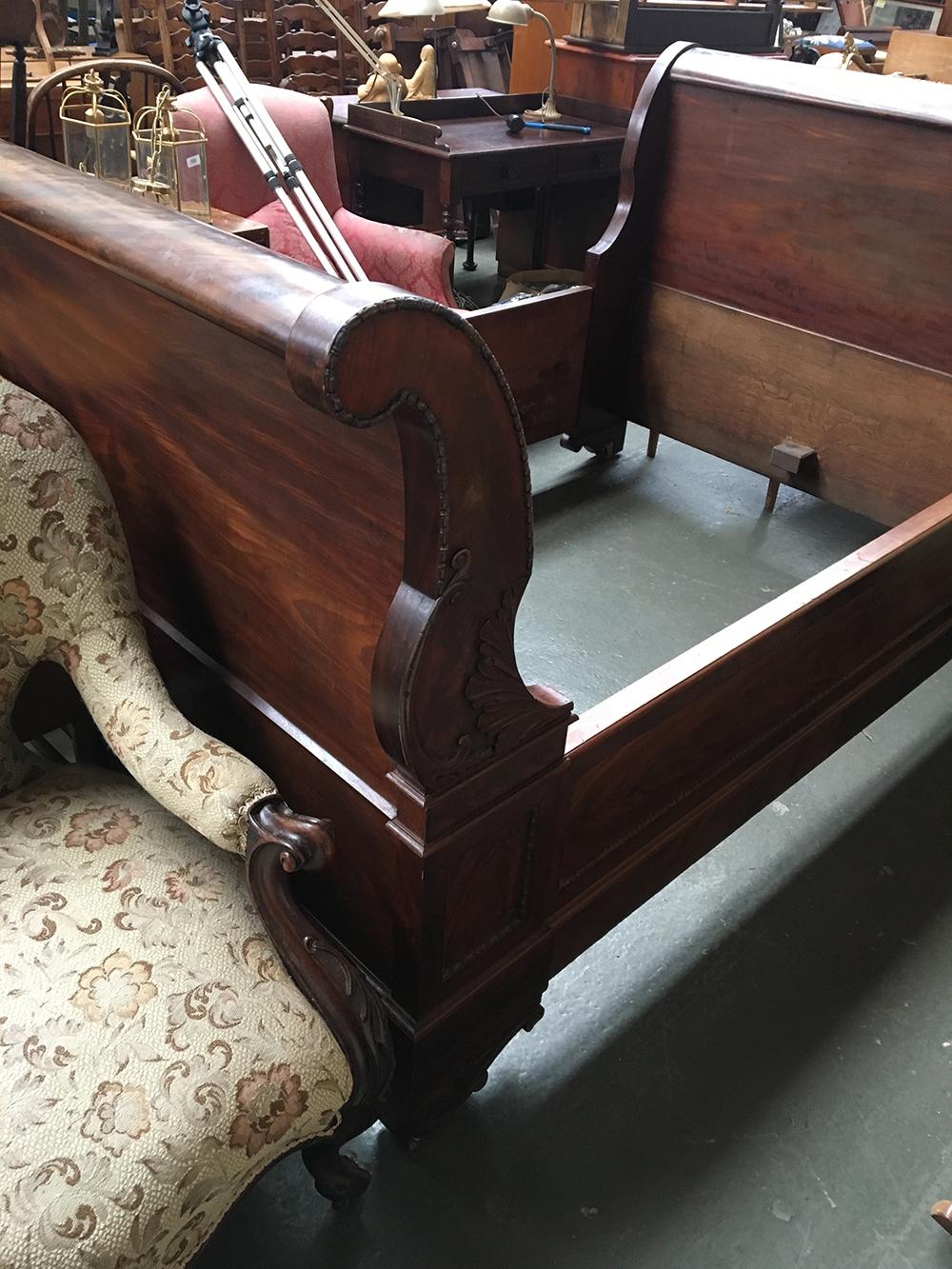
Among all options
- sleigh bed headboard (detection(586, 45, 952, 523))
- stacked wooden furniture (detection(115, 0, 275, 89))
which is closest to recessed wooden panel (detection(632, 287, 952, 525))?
sleigh bed headboard (detection(586, 45, 952, 523))

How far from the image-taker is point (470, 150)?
3.10m

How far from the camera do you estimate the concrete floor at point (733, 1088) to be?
1.17 metres

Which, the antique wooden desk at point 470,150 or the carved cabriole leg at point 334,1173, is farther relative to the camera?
the antique wooden desk at point 470,150

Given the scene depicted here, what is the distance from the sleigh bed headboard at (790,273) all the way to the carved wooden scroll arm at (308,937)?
1.59 metres

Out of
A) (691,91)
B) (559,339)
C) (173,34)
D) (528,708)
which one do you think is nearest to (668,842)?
(528,708)

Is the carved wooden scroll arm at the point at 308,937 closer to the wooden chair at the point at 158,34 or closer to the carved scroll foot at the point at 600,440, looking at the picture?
the carved scroll foot at the point at 600,440

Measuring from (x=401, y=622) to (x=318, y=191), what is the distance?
2.18 m

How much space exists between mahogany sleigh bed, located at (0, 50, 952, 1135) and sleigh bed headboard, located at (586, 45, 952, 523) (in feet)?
0.55

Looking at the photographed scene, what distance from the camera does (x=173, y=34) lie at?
390cm

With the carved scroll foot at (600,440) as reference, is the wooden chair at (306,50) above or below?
above

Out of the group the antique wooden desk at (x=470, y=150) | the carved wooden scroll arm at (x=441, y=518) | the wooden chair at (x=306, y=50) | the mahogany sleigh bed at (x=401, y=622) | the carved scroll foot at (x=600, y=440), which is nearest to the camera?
the carved wooden scroll arm at (x=441, y=518)

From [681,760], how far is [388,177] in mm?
2568

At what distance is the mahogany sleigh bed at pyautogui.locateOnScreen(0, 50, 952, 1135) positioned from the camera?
789 millimetres

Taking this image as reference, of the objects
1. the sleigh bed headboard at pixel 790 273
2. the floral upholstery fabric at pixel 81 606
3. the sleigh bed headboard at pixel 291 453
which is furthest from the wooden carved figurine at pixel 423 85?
the floral upholstery fabric at pixel 81 606
